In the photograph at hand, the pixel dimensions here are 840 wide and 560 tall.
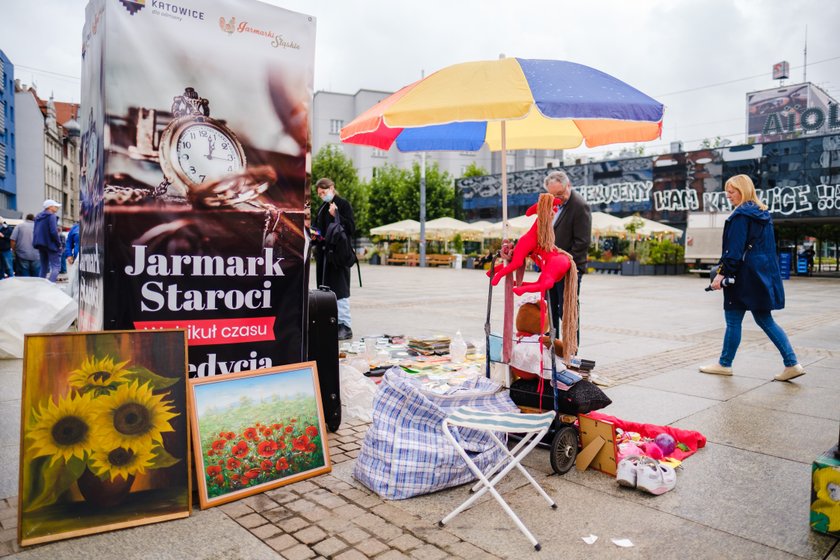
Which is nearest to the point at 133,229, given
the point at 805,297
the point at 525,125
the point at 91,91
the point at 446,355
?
the point at 91,91

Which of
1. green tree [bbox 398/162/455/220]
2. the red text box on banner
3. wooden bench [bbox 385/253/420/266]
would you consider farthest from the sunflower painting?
green tree [bbox 398/162/455/220]

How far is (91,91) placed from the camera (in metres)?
3.53

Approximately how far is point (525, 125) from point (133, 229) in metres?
3.72

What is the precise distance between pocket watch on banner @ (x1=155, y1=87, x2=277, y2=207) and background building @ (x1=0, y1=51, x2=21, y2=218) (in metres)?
45.6

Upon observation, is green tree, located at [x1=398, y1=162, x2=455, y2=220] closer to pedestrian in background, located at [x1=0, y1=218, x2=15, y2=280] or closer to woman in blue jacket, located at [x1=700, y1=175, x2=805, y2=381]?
pedestrian in background, located at [x1=0, y1=218, x2=15, y2=280]

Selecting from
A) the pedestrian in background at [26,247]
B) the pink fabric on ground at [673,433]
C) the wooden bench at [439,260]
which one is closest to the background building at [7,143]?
the wooden bench at [439,260]

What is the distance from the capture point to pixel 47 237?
41.7ft

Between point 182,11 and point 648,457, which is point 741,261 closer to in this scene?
point 648,457

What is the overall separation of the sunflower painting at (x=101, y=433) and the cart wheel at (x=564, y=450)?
6.39 ft

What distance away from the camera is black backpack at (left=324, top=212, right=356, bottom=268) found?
7.29m

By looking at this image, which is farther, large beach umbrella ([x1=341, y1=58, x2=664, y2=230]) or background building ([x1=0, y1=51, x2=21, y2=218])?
background building ([x1=0, y1=51, x2=21, y2=218])

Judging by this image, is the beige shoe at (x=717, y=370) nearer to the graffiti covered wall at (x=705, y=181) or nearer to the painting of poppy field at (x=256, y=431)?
the painting of poppy field at (x=256, y=431)

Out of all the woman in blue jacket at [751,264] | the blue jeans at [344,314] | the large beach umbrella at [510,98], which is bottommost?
the blue jeans at [344,314]

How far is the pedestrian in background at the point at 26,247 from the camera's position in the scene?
1358 cm
